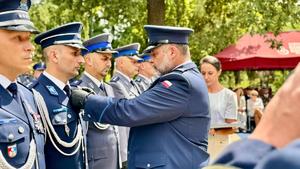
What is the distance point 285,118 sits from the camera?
91 cm

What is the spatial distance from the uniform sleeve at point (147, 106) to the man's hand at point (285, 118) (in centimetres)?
303

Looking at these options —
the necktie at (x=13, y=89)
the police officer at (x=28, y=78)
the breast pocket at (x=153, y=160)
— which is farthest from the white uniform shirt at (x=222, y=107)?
the necktie at (x=13, y=89)

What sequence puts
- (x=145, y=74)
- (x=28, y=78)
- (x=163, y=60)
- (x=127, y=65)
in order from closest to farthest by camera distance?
1. (x=163, y=60)
2. (x=28, y=78)
3. (x=127, y=65)
4. (x=145, y=74)

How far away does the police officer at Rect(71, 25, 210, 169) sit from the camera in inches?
157

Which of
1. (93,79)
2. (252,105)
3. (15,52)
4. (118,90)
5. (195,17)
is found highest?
(15,52)

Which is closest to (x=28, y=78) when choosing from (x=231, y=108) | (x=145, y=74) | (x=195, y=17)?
(x=231, y=108)

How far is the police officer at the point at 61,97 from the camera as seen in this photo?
3.84 metres

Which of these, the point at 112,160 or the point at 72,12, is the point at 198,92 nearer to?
the point at 112,160

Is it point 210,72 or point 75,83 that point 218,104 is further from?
point 75,83

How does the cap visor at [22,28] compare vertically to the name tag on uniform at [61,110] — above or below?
above

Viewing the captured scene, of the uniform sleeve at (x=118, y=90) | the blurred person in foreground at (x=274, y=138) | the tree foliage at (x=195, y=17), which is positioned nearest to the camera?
the blurred person in foreground at (x=274, y=138)

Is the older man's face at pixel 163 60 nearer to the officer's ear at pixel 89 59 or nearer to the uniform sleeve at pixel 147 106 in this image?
the uniform sleeve at pixel 147 106

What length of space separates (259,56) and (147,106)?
14.9 m

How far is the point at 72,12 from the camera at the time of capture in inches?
583
